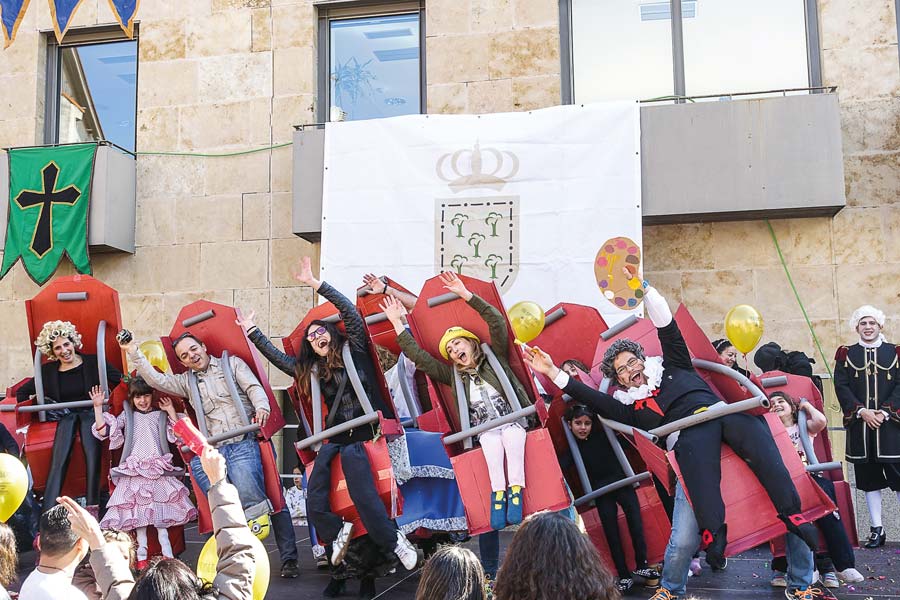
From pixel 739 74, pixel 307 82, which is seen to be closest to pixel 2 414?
pixel 307 82

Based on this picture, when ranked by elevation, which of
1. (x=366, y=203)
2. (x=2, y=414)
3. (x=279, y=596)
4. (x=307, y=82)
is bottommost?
(x=279, y=596)

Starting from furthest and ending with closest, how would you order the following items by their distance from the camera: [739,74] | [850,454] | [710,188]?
1. [739,74]
2. [710,188]
3. [850,454]

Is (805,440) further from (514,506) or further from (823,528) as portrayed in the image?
(514,506)

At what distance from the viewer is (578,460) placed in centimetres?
541

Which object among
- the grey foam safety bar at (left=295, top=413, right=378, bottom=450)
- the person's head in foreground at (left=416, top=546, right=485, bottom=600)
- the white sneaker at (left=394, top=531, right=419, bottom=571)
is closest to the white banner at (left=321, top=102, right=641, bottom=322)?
the grey foam safety bar at (left=295, top=413, right=378, bottom=450)

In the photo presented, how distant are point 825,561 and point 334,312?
3.26 m

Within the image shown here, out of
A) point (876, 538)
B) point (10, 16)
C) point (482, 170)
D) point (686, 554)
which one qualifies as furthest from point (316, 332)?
point (10, 16)

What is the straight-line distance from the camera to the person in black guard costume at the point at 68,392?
20.5ft

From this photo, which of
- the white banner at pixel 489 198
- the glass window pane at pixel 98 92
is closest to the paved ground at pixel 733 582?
the white banner at pixel 489 198

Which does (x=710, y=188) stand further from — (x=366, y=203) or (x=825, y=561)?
(x=825, y=561)

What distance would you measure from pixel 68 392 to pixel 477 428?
3.17m

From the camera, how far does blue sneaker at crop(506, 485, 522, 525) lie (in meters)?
4.90

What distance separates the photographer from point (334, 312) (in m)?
5.73

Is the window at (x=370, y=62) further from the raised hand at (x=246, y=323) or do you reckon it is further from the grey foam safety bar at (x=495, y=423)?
the grey foam safety bar at (x=495, y=423)
